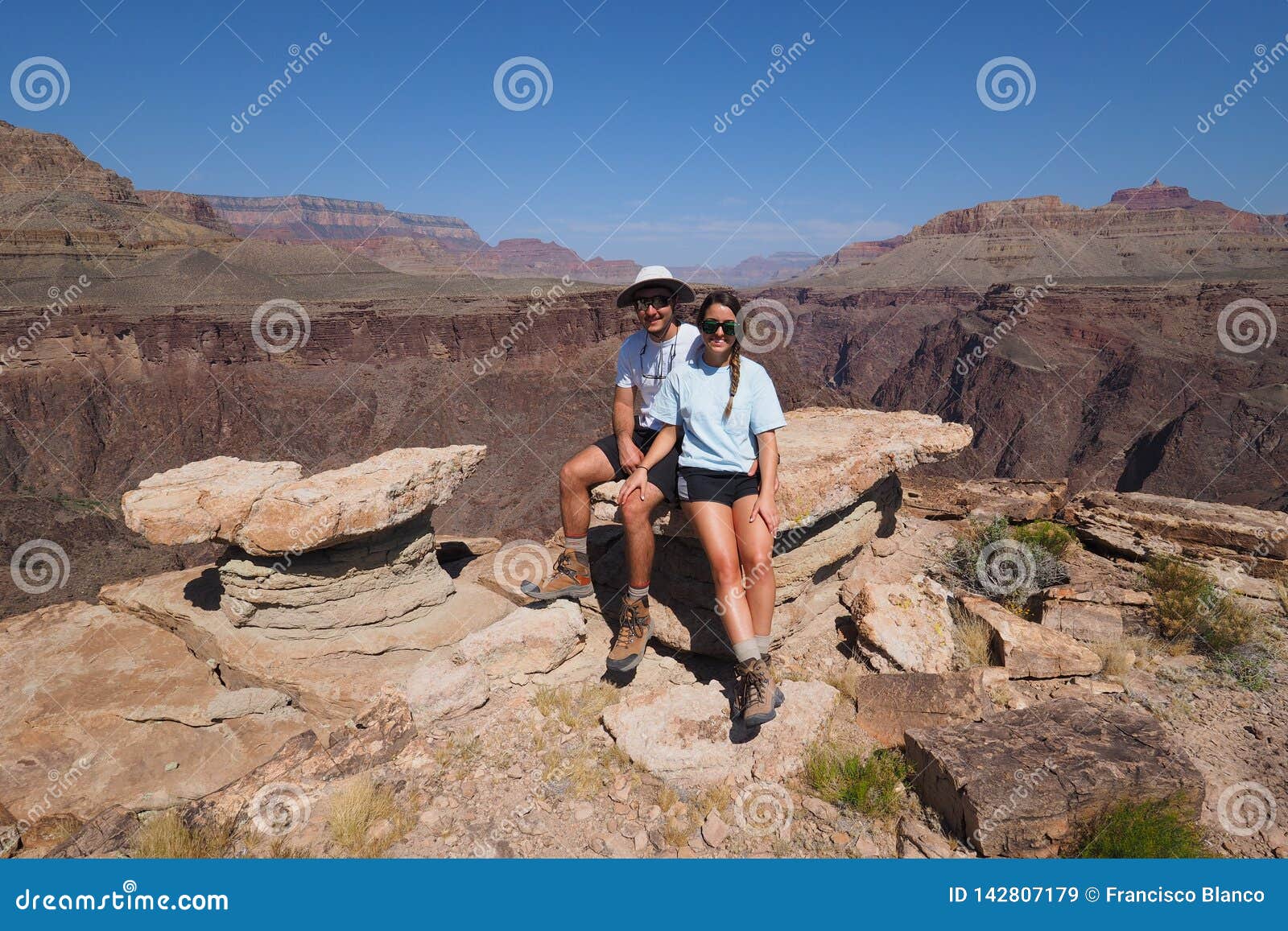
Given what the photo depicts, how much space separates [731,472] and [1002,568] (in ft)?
11.0

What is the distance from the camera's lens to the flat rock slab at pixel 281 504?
17.3 feet

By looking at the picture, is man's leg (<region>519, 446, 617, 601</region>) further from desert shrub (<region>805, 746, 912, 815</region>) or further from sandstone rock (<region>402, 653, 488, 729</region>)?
desert shrub (<region>805, 746, 912, 815</region>)

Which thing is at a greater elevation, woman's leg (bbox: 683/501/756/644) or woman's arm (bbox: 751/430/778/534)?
woman's arm (bbox: 751/430/778/534)

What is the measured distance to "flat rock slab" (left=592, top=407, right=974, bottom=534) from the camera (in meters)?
4.21

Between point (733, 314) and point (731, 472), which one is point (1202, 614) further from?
point (733, 314)

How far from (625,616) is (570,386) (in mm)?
35302

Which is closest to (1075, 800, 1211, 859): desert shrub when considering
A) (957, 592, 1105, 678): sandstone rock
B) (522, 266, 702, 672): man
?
(957, 592, 1105, 678): sandstone rock

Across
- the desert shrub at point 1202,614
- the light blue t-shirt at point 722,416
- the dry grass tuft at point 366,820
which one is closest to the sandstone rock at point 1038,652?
the desert shrub at point 1202,614

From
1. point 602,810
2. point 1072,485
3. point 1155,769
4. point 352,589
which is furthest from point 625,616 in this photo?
point 1072,485

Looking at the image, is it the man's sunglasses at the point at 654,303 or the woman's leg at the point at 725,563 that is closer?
the woman's leg at the point at 725,563

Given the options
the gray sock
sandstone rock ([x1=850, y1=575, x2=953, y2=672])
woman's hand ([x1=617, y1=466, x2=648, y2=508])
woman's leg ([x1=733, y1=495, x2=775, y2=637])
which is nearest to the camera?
the gray sock

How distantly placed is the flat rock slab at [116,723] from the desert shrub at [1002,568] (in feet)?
18.9

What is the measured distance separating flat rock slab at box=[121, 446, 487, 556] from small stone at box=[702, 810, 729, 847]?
3885 mm

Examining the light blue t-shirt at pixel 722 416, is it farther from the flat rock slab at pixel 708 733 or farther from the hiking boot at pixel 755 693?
the flat rock slab at pixel 708 733
